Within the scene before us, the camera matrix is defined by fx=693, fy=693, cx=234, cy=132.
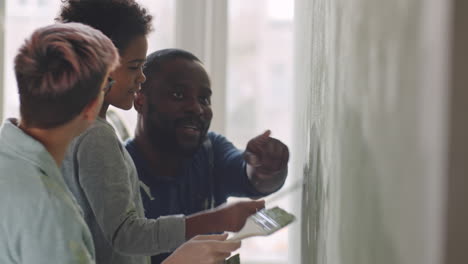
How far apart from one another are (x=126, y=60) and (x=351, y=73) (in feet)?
1.68

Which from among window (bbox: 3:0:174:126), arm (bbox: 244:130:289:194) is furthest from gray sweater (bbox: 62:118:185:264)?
window (bbox: 3:0:174:126)

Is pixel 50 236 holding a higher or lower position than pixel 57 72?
lower

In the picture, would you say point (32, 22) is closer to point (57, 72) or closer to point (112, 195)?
point (112, 195)

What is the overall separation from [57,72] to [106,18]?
1.19 feet

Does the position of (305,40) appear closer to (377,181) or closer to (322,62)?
(322,62)

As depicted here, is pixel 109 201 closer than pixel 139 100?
Yes

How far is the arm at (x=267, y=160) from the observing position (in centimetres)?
127

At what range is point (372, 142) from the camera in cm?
56

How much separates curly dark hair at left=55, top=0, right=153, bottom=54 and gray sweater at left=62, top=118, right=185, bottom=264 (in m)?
0.16

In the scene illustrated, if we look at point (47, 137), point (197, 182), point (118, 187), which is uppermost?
point (47, 137)

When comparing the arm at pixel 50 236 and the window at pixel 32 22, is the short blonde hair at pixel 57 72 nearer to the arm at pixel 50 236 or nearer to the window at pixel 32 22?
the arm at pixel 50 236

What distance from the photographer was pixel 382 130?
513 millimetres

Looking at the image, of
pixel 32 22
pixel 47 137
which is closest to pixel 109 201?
pixel 47 137

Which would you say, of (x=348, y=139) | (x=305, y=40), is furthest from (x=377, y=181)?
(x=305, y=40)
